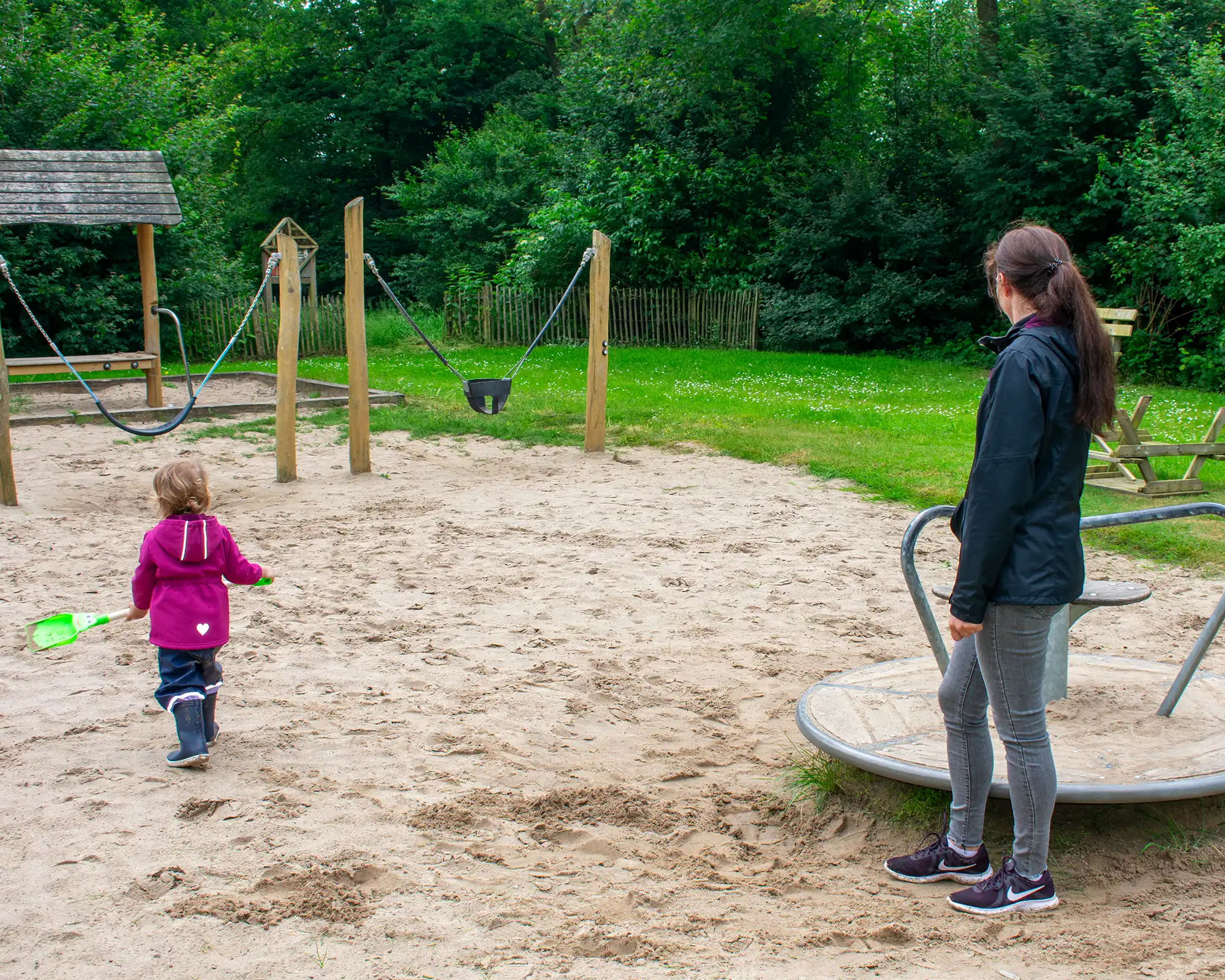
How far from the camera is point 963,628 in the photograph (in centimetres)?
279

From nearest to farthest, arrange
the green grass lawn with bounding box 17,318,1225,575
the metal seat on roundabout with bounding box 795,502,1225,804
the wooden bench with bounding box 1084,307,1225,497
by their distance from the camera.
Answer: the metal seat on roundabout with bounding box 795,502,1225,804 → the wooden bench with bounding box 1084,307,1225,497 → the green grass lawn with bounding box 17,318,1225,575

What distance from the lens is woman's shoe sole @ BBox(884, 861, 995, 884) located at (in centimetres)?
318

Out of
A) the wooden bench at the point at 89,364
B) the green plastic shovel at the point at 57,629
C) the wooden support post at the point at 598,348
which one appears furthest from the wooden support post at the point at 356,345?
the green plastic shovel at the point at 57,629

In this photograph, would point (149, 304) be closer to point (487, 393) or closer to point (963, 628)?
point (487, 393)

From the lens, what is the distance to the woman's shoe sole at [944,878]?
3180 mm

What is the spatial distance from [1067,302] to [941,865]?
164 centimetres

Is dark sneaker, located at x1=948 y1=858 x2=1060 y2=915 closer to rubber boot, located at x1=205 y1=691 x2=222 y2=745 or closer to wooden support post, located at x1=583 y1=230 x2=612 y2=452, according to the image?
rubber boot, located at x1=205 y1=691 x2=222 y2=745

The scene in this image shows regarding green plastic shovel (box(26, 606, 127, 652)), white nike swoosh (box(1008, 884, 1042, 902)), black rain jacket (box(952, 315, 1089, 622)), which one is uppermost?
black rain jacket (box(952, 315, 1089, 622))

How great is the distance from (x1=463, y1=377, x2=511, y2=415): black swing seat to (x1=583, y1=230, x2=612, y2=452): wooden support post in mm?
947

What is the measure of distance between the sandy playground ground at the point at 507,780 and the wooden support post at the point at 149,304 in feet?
19.6

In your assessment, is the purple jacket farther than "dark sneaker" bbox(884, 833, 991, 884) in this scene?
Yes

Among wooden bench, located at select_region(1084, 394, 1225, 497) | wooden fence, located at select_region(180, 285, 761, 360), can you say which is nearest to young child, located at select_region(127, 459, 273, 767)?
wooden bench, located at select_region(1084, 394, 1225, 497)

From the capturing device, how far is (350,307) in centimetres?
921

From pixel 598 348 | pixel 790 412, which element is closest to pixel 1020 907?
pixel 598 348
